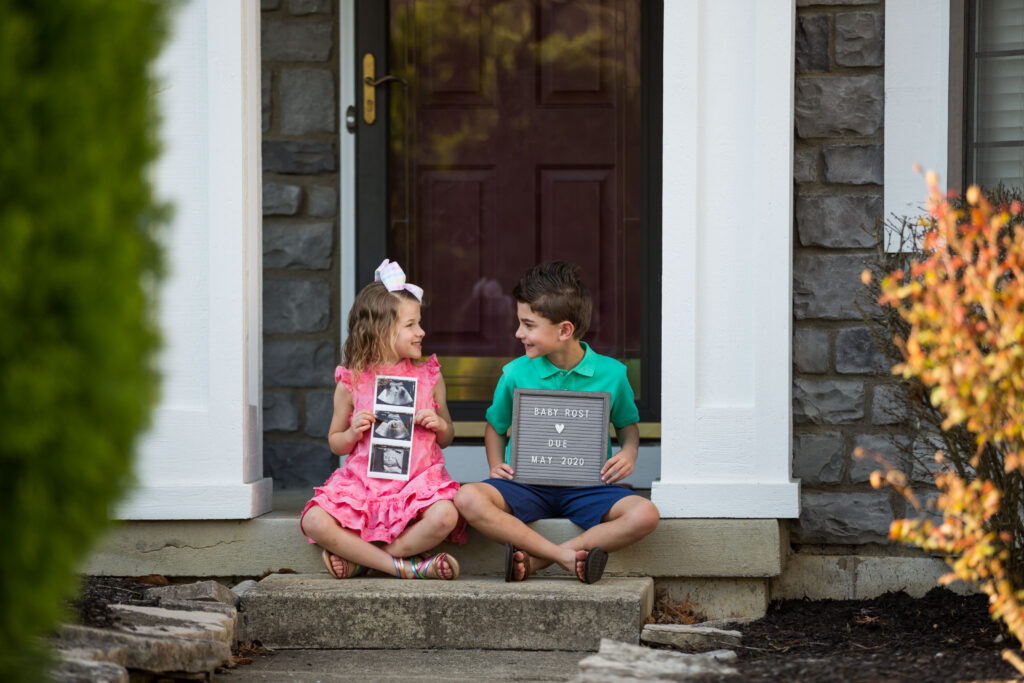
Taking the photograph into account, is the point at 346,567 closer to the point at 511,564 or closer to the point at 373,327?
the point at 511,564

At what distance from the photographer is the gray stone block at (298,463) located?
5121mm

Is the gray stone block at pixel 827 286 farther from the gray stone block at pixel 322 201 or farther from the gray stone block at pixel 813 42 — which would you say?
the gray stone block at pixel 322 201

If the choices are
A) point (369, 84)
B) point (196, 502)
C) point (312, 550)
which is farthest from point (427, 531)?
point (369, 84)

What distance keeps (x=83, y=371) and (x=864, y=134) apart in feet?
11.0

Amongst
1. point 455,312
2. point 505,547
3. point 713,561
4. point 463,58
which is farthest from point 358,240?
point 713,561

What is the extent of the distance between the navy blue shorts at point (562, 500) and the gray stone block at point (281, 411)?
136 cm

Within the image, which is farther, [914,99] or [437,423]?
[914,99]

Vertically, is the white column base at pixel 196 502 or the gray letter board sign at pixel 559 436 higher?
the gray letter board sign at pixel 559 436

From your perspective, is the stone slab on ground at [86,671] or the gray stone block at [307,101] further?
the gray stone block at [307,101]

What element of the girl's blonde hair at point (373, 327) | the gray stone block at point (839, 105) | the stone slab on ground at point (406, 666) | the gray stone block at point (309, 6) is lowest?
the stone slab on ground at point (406, 666)

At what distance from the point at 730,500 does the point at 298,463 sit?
6.58 feet

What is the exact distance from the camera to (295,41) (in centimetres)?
505

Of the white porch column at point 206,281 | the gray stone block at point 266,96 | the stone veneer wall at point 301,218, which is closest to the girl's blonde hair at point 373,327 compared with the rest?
the white porch column at point 206,281

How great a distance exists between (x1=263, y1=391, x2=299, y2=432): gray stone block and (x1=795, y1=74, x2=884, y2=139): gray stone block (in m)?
2.40
